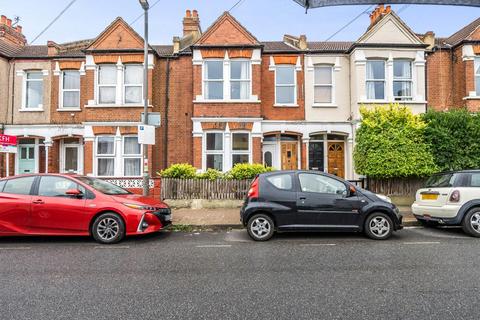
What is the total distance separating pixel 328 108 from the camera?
16109 mm

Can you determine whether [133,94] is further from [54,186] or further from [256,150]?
[54,186]

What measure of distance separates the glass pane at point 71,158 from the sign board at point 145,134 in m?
9.15

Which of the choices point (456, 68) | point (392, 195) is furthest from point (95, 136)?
point (456, 68)

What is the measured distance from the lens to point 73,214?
24.7 feet

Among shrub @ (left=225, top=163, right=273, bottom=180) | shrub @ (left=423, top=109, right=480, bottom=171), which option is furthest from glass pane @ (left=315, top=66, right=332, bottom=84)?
shrub @ (left=225, top=163, right=273, bottom=180)

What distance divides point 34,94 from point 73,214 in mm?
12768

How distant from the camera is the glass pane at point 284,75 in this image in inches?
642

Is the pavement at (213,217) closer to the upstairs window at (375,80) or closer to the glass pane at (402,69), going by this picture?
the upstairs window at (375,80)

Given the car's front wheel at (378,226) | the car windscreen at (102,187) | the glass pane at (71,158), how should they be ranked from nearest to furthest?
1. the car's front wheel at (378,226)
2. the car windscreen at (102,187)
3. the glass pane at (71,158)

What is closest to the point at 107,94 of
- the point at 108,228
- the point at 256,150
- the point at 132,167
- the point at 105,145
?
the point at 105,145

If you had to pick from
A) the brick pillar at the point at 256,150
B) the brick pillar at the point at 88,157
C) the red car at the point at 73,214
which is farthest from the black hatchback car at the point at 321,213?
the brick pillar at the point at 88,157

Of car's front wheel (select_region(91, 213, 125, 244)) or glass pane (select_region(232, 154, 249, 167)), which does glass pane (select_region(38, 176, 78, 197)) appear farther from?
glass pane (select_region(232, 154, 249, 167))

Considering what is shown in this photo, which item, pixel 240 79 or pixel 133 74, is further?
pixel 133 74

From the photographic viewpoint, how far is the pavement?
375 inches
